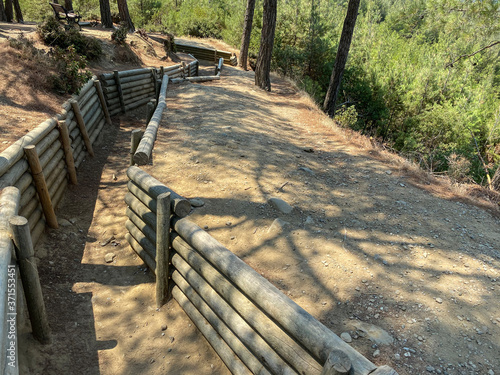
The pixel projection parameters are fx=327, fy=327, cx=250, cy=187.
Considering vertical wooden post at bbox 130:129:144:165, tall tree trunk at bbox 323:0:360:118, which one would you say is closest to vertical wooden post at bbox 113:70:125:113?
vertical wooden post at bbox 130:129:144:165

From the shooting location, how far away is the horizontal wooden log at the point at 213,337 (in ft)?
10.1

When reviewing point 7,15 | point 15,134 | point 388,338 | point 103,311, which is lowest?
point 103,311

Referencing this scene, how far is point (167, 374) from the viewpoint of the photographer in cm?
329

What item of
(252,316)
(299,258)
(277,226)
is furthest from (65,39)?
(252,316)

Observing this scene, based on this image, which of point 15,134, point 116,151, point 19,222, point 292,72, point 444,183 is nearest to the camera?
point 19,222

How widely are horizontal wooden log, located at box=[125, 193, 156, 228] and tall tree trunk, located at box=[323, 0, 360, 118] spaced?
9.90 meters

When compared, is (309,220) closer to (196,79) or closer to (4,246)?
(4,246)

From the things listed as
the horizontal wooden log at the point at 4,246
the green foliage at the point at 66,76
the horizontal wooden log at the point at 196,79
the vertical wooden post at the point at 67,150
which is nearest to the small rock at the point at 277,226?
the horizontal wooden log at the point at 4,246

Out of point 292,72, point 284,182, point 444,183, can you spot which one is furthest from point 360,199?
point 292,72

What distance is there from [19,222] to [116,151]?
6075mm

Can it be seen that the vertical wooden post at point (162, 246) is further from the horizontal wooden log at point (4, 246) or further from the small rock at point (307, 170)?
the small rock at point (307, 170)

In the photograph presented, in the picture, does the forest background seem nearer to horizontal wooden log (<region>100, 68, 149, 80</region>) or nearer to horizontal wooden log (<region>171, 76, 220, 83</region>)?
horizontal wooden log (<region>171, 76, 220, 83</region>)

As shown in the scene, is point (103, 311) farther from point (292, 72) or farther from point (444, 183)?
point (292, 72)

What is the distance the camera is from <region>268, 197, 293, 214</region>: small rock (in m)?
5.05
